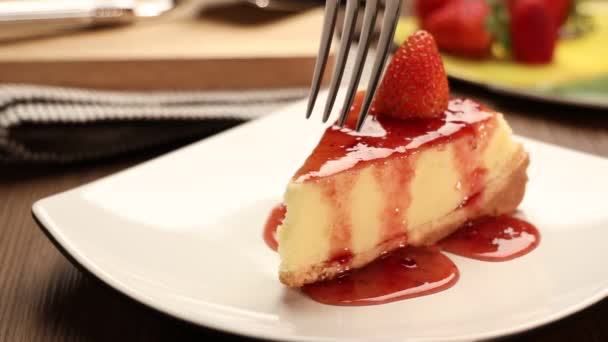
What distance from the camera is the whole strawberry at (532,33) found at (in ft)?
8.41

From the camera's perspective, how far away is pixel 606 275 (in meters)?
1.21

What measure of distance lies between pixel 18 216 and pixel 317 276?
75cm

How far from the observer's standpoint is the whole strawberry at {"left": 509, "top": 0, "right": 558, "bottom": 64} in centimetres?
256

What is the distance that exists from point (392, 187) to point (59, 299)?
64 centimetres

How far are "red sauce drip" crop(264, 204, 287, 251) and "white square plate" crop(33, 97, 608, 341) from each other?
15mm

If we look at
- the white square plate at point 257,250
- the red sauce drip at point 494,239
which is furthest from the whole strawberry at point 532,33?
the red sauce drip at point 494,239

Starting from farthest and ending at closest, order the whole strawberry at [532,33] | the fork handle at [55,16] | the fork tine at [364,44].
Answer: the whole strawberry at [532,33] → the fork handle at [55,16] → the fork tine at [364,44]

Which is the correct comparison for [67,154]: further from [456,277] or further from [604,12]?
[604,12]

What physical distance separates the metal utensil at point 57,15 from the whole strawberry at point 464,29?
3.48 feet

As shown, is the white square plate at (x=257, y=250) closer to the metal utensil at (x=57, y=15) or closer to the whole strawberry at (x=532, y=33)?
the metal utensil at (x=57, y=15)

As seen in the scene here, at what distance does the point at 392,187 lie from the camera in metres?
1.36

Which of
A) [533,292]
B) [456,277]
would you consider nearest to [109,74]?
[456,277]

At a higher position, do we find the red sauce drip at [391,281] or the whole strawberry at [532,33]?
the whole strawberry at [532,33]

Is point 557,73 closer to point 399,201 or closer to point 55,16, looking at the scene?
point 399,201
